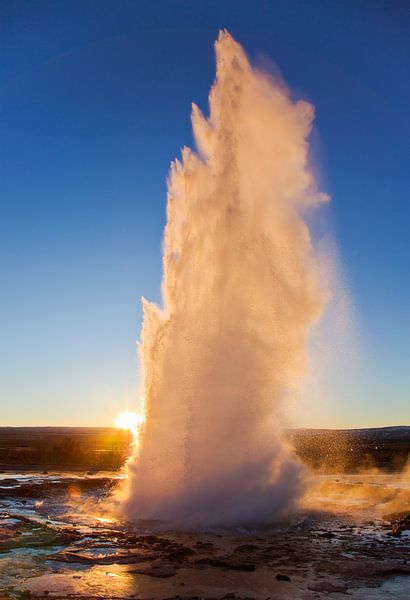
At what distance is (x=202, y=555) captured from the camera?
11711 mm

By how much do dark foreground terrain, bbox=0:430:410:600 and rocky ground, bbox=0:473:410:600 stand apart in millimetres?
21

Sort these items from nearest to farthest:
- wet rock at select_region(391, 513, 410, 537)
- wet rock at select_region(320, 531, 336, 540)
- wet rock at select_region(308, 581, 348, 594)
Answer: wet rock at select_region(308, 581, 348, 594) < wet rock at select_region(320, 531, 336, 540) < wet rock at select_region(391, 513, 410, 537)

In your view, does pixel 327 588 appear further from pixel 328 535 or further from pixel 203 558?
pixel 328 535

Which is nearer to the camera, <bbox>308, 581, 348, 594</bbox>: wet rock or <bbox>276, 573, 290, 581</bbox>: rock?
<bbox>308, 581, 348, 594</bbox>: wet rock

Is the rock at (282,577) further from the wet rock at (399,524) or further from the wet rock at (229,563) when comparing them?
the wet rock at (399,524)

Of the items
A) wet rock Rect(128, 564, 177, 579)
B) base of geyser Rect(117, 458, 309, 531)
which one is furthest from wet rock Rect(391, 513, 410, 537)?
wet rock Rect(128, 564, 177, 579)

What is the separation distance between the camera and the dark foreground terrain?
30.4 ft

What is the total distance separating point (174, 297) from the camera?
19.4 m

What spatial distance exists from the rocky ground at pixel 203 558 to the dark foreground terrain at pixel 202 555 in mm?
21

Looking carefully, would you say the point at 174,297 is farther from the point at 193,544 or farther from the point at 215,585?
the point at 215,585

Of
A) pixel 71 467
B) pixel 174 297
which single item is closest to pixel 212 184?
pixel 174 297

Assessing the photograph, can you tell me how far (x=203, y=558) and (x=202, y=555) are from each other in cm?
33

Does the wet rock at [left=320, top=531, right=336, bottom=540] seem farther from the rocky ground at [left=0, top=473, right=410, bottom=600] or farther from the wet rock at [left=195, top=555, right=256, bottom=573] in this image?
the wet rock at [left=195, top=555, right=256, bottom=573]

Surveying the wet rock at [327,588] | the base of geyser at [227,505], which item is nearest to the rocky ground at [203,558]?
the wet rock at [327,588]
